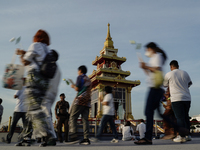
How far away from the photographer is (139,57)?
4.18 m

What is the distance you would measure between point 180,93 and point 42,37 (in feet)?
10.6

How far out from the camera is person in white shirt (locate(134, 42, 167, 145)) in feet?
13.0

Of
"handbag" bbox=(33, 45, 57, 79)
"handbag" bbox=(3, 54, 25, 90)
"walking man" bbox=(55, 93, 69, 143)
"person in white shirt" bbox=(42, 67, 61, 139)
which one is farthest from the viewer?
"walking man" bbox=(55, 93, 69, 143)

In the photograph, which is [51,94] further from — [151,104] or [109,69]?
[109,69]

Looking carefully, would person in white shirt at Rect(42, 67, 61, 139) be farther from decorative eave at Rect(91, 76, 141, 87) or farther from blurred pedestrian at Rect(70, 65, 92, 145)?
decorative eave at Rect(91, 76, 141, 87)

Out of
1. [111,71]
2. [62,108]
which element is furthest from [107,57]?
A: [62,108]

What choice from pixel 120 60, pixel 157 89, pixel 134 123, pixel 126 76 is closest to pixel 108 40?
pixel 120 60

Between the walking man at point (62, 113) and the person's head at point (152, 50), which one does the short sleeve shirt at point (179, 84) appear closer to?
the person's head at point (152, 50)

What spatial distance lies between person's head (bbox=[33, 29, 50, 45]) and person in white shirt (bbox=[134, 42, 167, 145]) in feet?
6.59

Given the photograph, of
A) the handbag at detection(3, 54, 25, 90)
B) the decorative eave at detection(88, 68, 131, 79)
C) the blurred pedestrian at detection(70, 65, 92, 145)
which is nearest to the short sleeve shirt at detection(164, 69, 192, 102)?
the blurred pedestrian at detection(70, 65, 92, 145)

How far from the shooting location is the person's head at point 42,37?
2.96 metres

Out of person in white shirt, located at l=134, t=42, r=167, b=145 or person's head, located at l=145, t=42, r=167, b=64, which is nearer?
person in white shirt, located at l=134, t=42, r=167, b=145

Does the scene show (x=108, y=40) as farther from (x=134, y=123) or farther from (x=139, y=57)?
(x=139, y=57)

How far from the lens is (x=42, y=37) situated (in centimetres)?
298
